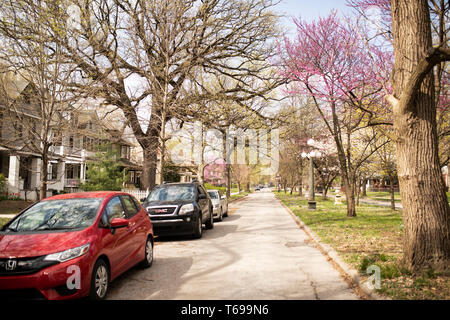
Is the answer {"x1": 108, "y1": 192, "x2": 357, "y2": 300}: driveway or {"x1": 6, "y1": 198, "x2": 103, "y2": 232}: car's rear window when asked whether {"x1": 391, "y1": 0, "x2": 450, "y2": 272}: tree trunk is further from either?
{"x1": 6, "y1": 198, "x2": 103, "y2": 232}: car's rear window

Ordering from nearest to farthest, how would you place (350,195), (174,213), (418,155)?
(418,155) < (174,213) < (350,195)

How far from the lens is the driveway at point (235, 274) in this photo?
5039mm

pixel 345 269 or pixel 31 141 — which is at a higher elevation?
pixel 31 141

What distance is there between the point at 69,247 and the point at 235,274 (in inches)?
114

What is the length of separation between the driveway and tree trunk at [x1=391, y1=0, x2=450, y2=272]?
4.71 ft

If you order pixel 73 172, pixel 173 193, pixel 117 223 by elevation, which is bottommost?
pixel 117 223

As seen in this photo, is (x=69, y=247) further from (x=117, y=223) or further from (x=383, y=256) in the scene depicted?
(x=383, y=256)

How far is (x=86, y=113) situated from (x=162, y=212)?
6.04 m

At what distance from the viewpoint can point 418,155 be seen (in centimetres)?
569

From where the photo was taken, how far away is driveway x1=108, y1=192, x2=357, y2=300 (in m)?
5.04

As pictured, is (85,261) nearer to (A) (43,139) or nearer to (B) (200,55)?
(A) (43,139)

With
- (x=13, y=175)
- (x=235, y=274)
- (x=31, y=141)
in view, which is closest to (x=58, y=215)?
(x=235, y=274)

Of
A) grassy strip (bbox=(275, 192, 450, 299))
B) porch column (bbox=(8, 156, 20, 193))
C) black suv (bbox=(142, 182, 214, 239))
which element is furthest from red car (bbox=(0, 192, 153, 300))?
porch column (bbox=(8, 156, 20, 193))
